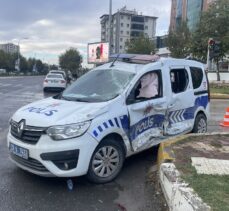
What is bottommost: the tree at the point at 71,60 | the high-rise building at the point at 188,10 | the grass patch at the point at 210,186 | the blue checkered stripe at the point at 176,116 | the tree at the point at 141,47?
the tree at the point at 71,60

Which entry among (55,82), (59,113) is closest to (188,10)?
(55,82)

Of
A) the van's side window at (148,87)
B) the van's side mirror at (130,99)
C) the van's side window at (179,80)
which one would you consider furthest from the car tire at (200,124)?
the van's side mirror at (130,99)

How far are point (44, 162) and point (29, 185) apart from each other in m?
0.54

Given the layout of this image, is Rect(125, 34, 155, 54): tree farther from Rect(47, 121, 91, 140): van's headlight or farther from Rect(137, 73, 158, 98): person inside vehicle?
Rect(47, 121, 91, 140): van's headlight

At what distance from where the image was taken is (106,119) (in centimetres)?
479

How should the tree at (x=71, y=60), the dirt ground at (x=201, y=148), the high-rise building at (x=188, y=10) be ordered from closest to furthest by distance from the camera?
1. the dirt ground at (x=201, y=148)
2. the high-rise building at (x=188, y=10)
3. the tree at (x=71, y=60)

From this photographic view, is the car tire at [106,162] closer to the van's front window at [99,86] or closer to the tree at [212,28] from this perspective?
the van's front window at [99,86]

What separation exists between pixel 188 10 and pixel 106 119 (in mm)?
71773

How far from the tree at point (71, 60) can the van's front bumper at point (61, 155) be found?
338 feet

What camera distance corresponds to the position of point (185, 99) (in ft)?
21.9

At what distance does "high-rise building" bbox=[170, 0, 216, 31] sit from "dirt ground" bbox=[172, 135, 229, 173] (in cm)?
5341

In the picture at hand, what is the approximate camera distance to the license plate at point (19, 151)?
455 cm

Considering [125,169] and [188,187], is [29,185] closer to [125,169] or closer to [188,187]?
[125,169]

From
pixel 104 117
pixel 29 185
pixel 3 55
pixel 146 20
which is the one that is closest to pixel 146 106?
pixel 104 117
